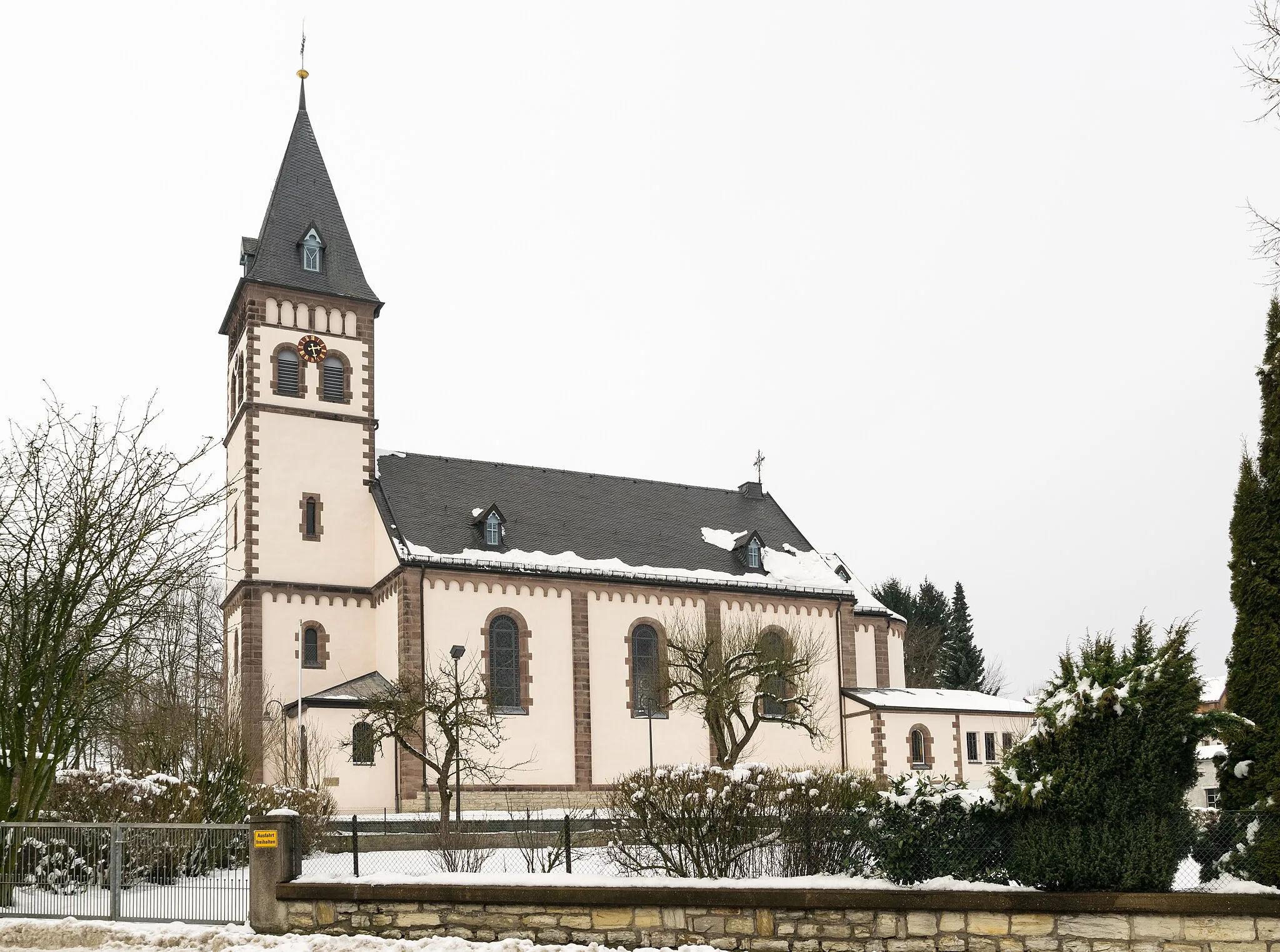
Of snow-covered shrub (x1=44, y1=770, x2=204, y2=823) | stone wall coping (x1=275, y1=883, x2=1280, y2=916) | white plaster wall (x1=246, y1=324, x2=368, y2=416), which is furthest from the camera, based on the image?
white plaster wall (x1=246, y1=324, x2=368, y2=416)

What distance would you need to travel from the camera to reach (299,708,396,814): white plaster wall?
1364 inches

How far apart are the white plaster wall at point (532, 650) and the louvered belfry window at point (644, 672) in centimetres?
234

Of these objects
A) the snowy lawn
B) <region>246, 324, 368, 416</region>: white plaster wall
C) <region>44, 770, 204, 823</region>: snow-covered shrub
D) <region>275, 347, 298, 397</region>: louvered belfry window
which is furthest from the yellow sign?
<region>275, 347, 298, 397</region>: louvered belfry window

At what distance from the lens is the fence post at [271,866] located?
14.5 meters

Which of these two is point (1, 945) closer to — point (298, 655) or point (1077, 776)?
point (1077, 776)

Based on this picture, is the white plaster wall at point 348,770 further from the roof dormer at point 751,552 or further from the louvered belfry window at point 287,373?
the roof dormer at point 751,552

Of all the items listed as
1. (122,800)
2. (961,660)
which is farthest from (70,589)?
(961,660)

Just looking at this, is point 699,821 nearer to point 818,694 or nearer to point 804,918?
point 804,918

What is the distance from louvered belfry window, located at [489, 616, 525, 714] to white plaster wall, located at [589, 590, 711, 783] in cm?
228

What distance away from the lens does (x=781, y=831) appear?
14.2m

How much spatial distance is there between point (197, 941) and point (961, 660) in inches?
2192

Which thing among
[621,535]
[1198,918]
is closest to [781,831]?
[1198,918]

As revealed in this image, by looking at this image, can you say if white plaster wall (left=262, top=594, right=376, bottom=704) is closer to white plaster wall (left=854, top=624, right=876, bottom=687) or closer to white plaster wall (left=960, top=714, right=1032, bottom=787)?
white plaster wall (left=854, top=624, right=876, bottom=687)

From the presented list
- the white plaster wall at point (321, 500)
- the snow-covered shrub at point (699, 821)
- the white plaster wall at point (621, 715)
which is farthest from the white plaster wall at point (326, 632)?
the snow-covered shrub at point (699, 821)
